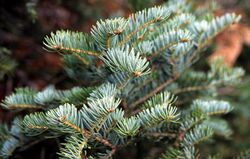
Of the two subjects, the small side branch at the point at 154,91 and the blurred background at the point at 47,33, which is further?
the blurred background at the point at 47,33

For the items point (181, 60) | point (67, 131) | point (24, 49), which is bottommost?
point (67, 131)

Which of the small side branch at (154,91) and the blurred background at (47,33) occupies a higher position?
the blurred background at (47,33)

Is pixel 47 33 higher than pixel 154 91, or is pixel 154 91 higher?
pixel 47 33

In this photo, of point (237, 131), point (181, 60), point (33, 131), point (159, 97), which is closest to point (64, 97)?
point (33, 131)

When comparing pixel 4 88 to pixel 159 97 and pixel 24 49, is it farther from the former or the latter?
pixel 159 97

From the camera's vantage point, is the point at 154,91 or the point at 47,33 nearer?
the point at 154,91

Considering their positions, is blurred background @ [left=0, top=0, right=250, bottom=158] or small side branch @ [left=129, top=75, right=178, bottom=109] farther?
blurred background @ [left=0, top=0, right=250, bottom=158]

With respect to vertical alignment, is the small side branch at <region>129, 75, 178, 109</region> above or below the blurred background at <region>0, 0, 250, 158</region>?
below

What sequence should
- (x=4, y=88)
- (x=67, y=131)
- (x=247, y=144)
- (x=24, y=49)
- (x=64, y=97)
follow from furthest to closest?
(x=247, y=144)
(x=24, y=49)
(x=4, y=88)
(x=64, y=97)
(x=67, y=131)
